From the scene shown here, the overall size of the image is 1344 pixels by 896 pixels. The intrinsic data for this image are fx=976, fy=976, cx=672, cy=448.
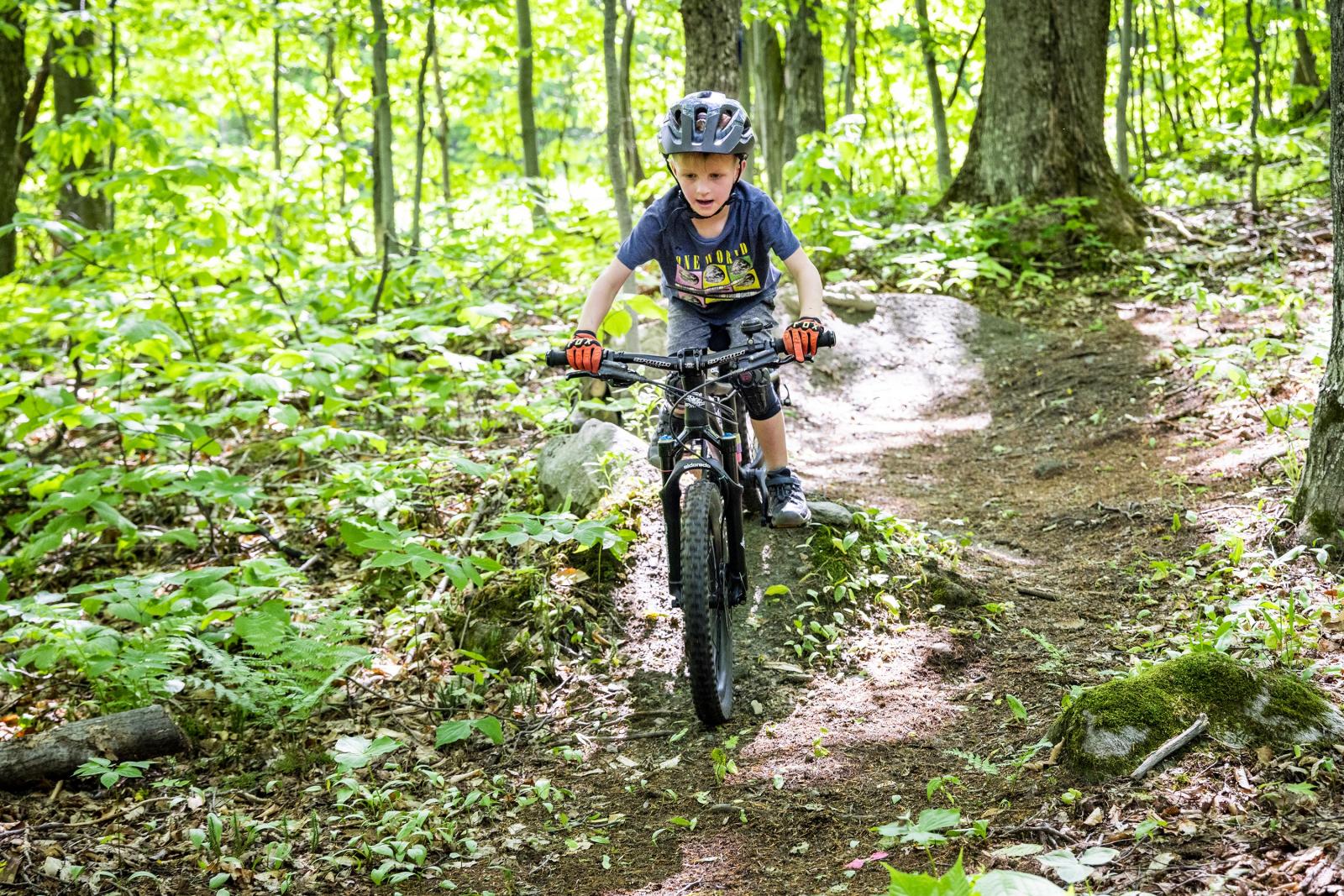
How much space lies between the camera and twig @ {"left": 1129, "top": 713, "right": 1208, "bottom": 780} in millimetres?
2801

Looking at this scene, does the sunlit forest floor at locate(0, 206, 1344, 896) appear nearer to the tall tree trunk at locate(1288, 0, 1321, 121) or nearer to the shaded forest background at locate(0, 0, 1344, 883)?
the shaded forest background at locate(0, 0, 1344, 883)

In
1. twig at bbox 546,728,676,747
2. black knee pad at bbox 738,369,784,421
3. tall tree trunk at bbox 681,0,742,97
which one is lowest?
twig at bbox 546,728,676,747

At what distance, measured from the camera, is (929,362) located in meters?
9.14

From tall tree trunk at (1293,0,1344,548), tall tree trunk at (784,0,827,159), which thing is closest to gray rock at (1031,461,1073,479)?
tall tree trunk at (1293,0,1344,548)

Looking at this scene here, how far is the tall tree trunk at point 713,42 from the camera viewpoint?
302 inches

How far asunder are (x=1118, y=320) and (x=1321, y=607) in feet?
19.8

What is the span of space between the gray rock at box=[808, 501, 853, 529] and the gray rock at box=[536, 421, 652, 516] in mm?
946

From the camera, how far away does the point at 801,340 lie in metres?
3.58

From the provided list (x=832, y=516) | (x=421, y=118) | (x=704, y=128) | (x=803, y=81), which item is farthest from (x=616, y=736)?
(x=803, y=81)

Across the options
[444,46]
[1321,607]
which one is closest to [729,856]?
[1321,607]

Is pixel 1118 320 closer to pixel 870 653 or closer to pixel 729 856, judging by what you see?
pixel 870 653

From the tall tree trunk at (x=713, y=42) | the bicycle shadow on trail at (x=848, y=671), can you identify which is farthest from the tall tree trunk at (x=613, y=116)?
the bicycle shadow on trail at (x=848, y=671)

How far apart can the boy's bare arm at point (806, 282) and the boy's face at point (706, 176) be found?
0.40 meters

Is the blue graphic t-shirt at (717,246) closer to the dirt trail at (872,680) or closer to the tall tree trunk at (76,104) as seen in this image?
the dirt trail at (872,680)
